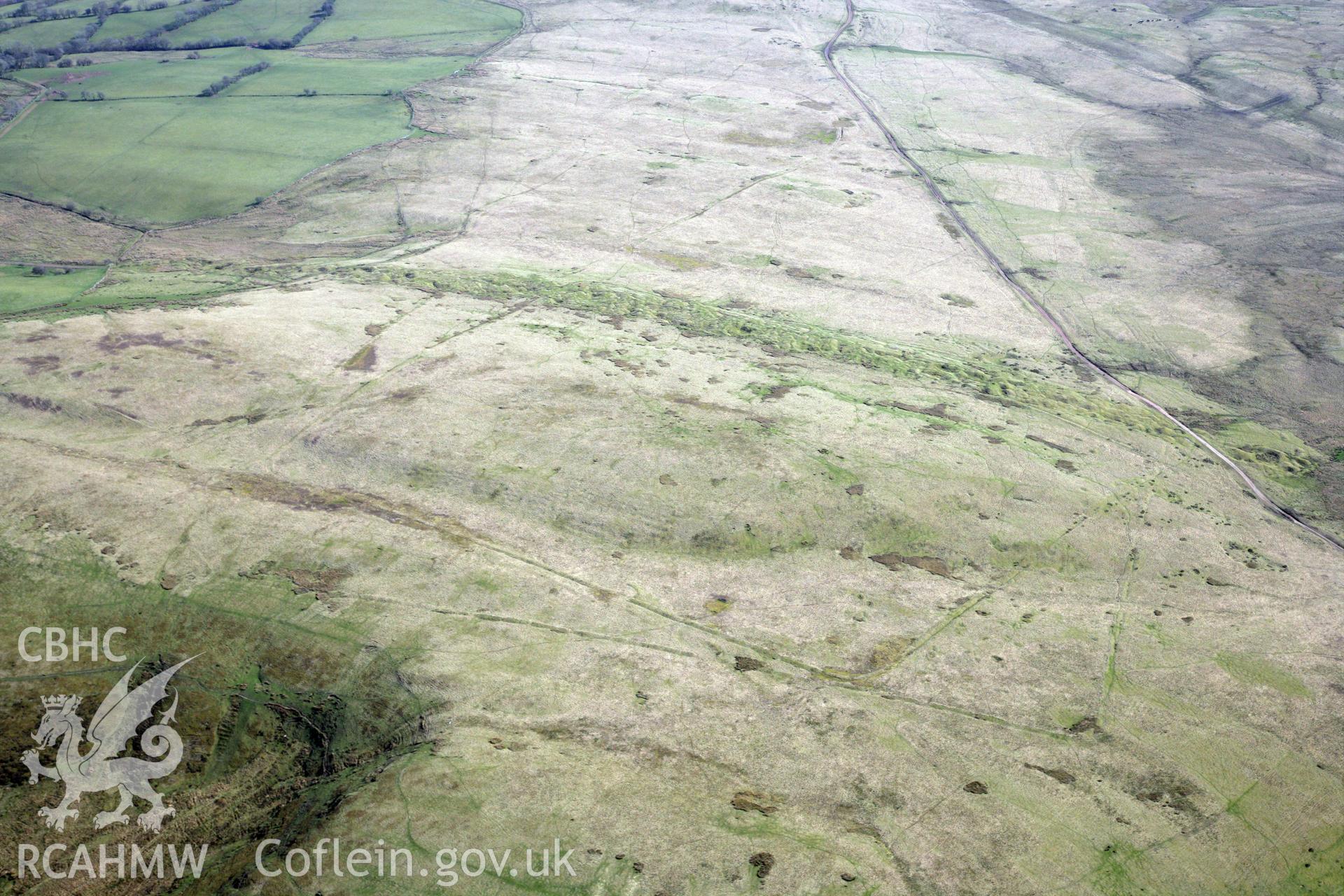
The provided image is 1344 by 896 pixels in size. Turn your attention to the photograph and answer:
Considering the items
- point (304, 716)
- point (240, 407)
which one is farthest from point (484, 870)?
point (240, 407)

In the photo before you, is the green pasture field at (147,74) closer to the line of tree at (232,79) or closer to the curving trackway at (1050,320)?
the line of tree at (232,79)

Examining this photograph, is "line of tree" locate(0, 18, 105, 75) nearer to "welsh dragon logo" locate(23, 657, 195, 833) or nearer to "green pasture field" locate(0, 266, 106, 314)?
"green pasture field" locate(0, 266, 106, 314)

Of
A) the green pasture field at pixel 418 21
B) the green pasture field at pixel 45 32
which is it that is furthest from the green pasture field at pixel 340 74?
the green pasture field at pixel 45 32

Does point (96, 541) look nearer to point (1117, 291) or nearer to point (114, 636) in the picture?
point (114, 636)

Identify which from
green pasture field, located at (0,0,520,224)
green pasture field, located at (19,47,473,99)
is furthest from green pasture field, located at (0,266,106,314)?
green pasture field, located at (19,47,473,99)

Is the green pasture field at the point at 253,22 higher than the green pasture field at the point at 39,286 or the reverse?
higher

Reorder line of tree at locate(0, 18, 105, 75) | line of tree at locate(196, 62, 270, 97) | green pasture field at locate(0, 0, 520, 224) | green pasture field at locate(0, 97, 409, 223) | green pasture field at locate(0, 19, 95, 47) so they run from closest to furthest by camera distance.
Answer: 1. green pasture field at locate(0, 97, 409, 223)
2. green pasture field at locate(0, 0, 520, 224)
3. line of tree at locate(196, 62, 270, 97)
4. line of tree at locate(0, 18, 105, 75)
5. green pasture field at locate(0, 19, 95, 47)
